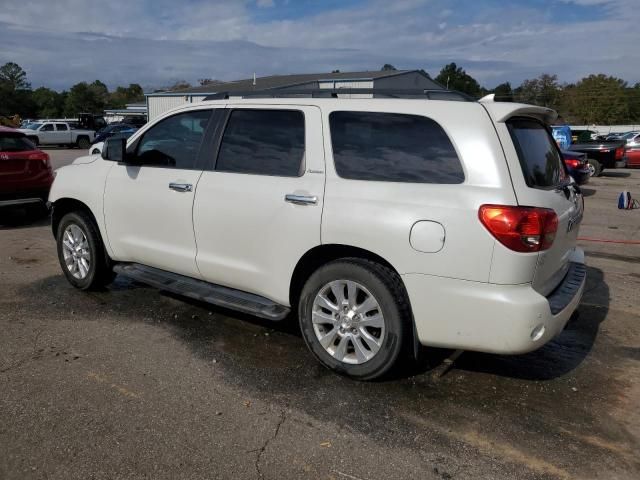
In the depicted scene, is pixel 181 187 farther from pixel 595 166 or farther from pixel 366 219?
pixel 595 166

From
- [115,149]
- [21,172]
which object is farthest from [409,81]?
[115,149]

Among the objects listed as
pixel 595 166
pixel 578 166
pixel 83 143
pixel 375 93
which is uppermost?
pixel 375 93

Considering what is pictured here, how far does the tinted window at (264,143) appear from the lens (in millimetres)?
3924

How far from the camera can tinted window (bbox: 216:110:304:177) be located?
12.9ft

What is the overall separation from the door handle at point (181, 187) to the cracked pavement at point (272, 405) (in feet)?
3.88

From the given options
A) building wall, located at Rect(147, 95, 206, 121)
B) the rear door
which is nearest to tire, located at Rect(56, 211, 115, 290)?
the rear door

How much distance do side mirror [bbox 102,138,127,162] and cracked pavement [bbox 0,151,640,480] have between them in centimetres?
139

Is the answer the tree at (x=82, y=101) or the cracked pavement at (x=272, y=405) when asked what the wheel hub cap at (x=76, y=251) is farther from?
the tree at (x=82, y=101)

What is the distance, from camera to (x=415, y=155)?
3428mm

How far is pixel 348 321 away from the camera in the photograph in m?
3.65

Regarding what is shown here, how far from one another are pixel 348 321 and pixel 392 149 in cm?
117

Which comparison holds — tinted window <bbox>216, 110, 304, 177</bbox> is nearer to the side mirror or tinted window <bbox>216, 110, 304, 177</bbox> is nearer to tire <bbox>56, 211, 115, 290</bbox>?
the side mirror

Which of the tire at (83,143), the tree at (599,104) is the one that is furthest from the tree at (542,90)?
the tire at (83,143)

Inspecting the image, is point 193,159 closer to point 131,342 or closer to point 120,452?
point 131,342
